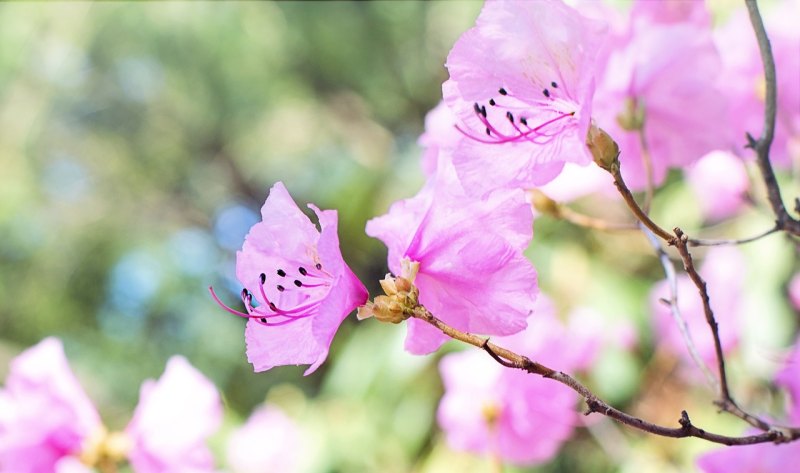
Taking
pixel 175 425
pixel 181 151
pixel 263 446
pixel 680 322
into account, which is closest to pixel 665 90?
pixel 680 322

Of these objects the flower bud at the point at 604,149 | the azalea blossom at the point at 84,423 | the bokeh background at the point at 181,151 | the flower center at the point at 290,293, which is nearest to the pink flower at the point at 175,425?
the azalea blossom at the point at 84,423

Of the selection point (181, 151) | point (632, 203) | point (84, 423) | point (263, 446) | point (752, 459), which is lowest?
point (181, 151)

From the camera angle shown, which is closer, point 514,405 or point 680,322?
point 680,322

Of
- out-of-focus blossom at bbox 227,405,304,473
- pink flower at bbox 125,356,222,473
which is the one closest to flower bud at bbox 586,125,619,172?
pink flower at bbox 125,356,222,473

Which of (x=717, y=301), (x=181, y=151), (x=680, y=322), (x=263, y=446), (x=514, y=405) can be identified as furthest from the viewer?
(x=181, y=151)

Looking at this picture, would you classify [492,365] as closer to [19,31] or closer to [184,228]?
[19,31]

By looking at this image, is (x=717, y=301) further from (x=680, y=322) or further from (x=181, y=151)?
(x=181, y=151)
